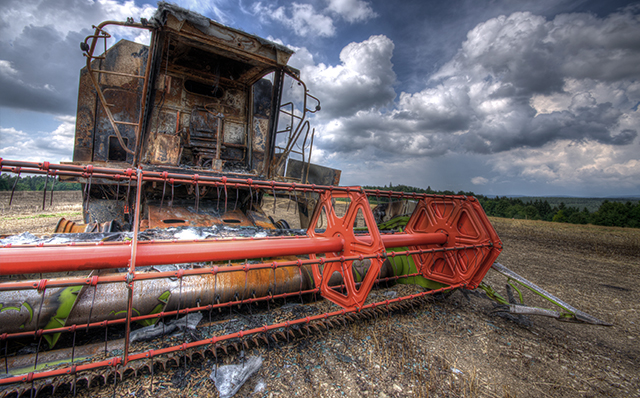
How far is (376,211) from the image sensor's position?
21.0ft

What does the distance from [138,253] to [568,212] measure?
26179 millimetres

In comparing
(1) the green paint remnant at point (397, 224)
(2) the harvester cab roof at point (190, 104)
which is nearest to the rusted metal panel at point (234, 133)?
(2) the harvester cab roof at point (190, 104)

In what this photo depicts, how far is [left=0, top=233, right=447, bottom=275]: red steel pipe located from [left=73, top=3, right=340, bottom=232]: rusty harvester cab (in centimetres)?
182

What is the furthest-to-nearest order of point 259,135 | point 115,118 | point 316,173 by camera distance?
point 316,173 < point 259,135 < point 115,118

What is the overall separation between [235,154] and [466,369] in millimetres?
4825

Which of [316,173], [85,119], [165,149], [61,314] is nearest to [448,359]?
[61,314]

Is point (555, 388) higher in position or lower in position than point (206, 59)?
lower

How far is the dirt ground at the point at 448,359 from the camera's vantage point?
2.21 metres

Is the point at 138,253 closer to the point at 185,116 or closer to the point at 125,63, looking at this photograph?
the point at 185,116

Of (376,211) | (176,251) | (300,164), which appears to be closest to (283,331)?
(176,251)

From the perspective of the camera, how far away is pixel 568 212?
1988cm

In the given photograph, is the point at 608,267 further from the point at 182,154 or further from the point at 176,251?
the point at 182,154

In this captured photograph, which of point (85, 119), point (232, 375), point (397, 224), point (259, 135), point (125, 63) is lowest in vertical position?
point (232, 375)

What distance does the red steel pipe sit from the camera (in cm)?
179
